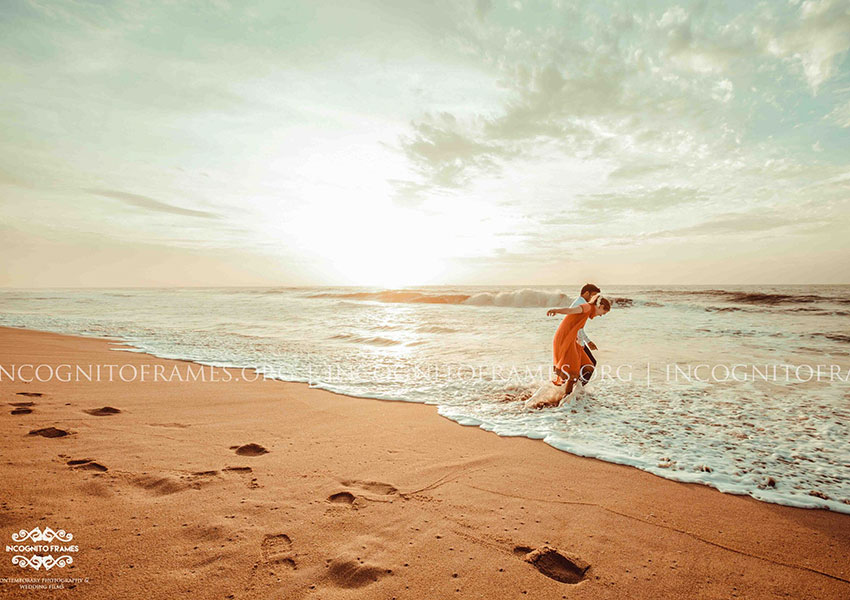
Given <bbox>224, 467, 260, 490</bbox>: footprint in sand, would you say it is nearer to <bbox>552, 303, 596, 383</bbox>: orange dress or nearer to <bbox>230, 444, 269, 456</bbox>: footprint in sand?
<bbox>230, 444, 269, 456</bbox>: footprint in sand

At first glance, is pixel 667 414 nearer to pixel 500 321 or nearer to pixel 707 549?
pixel 707 549

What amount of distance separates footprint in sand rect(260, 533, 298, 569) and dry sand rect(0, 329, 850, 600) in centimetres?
1

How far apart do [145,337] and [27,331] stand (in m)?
4.60

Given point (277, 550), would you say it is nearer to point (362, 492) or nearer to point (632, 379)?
point (362, 492)

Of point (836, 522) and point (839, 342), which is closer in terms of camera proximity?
point (836, 522)

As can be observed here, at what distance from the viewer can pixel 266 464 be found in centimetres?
366

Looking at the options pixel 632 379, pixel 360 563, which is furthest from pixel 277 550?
pixel 632 379

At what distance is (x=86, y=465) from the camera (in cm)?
335

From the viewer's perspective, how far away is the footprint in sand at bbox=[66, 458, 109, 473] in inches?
130

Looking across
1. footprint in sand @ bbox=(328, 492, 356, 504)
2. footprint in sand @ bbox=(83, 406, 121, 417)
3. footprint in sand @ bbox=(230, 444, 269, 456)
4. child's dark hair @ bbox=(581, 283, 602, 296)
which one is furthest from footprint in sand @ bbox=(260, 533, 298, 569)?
child's dark hair @ bbox=(581, 283, 602, 296)

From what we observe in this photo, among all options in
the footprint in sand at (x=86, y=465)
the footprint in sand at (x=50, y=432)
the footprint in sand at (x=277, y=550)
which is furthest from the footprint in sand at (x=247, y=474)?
the footprint in sand at (x=50, y=432)

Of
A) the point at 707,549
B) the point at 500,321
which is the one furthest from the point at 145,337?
the point at 707,549

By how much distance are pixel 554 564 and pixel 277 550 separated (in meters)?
1.77

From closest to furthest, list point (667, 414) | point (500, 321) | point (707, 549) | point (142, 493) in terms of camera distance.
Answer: point (707, 549)
point (142, 493)
point (667, 414)
point (500, 321)
